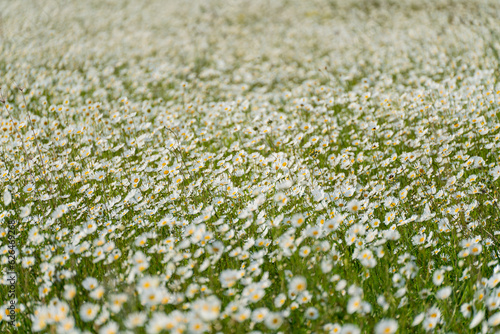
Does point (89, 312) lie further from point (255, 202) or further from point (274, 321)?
point (255, 202)

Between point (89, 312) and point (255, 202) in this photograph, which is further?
point (255, 202)

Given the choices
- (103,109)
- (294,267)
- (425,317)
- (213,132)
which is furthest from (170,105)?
(425,317)

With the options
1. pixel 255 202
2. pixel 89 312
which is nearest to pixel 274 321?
pixel 89 312

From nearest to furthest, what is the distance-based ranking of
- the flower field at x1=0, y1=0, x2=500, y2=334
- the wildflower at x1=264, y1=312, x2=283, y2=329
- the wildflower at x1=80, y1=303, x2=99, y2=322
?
the wildflower at x1=264, y1=312, x2=283, y2=329 → the wildflower at x1=80, y1=303, x2=99, y2=322 → the flower field at x1=0, y1=0, x2=500, y2=334

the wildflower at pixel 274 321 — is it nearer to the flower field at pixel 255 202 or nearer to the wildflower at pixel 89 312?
the flower field at pixel 255 202

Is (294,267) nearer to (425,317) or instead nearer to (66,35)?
(425,317)

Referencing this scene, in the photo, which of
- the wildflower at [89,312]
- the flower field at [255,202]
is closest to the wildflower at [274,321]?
the flower field at [255,202]

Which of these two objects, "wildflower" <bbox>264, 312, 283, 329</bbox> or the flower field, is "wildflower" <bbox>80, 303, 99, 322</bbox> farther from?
"wildflower" <bbox>264, 312, 283, 329</bbox>

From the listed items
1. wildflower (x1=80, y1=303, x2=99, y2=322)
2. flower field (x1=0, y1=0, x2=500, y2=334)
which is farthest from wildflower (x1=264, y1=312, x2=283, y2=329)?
wildflower (x1=80, y1=303, x2=99, y2=322)
